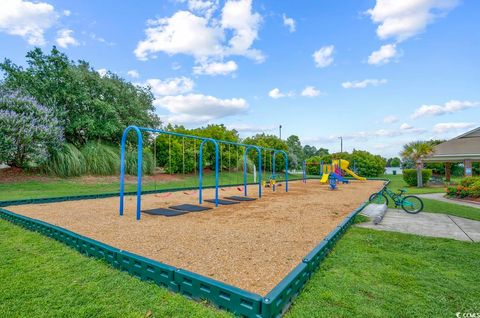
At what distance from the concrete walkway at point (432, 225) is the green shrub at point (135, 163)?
1252cm

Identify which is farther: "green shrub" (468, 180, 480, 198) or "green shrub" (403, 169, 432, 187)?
"green shrub" (403, 169, 432, 187)

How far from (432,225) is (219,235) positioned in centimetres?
394

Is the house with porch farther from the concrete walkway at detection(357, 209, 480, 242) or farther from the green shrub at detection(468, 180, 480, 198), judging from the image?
the concrete walkway at detection(357, 209, 480, 242)

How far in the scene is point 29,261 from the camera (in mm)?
2730

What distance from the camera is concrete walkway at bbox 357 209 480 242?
12.9 feet

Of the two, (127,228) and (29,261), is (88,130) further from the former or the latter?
(29,261)

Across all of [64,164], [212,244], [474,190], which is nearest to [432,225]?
[212,244]

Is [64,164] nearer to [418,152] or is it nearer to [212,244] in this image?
[212,244]

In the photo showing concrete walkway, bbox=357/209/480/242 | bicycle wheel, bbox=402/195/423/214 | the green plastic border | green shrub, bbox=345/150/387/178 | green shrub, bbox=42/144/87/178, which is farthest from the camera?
green shrub, bbox=345/150/387/178

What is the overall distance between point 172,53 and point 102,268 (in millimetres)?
11874

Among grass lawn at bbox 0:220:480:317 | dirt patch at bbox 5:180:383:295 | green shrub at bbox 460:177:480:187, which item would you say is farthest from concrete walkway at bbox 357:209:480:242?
green shrub at bbox 460:177:480:187

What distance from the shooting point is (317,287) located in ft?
7.15

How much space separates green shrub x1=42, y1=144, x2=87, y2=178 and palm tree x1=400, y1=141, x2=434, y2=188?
59.2 feet

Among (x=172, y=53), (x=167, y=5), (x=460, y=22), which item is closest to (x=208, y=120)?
(x=172, y=53)
